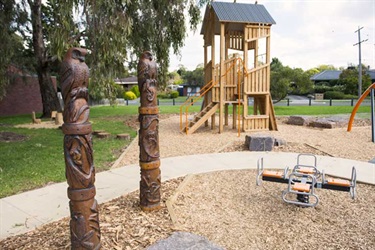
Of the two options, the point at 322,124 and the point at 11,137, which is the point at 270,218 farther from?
the point at 11,137

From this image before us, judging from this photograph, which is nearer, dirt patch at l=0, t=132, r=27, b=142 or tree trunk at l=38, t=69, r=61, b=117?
dirt patch at l=0, t=132, r=27, b=142

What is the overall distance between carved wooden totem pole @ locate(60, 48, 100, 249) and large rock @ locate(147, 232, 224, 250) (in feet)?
1.92

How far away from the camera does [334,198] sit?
175 inches

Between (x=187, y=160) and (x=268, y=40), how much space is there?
20.4 ft

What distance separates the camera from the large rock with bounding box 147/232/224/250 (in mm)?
2682

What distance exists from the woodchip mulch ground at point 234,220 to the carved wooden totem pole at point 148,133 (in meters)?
0.22

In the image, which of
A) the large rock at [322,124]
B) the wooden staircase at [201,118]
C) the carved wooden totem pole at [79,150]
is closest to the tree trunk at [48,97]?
the wooden staircase at [201,118]

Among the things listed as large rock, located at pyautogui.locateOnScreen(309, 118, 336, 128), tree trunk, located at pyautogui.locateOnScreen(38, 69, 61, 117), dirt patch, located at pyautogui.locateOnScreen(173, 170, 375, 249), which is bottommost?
dirt patch, located at pyautogui.locateOnScreen(173, 170, 375, 249)

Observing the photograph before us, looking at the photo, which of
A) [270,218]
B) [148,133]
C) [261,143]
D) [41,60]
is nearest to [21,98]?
[41,60]

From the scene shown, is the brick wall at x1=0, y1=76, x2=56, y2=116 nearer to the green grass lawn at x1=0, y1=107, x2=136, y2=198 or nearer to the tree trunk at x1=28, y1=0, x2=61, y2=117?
the tree trunk at x1=28, y1=0, x2=61, y2=117

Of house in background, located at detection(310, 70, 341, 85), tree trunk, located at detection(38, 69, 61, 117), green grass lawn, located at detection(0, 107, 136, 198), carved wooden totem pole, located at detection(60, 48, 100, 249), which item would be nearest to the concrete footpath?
green grass lawn, located at detection(0, 107, 136, 198)

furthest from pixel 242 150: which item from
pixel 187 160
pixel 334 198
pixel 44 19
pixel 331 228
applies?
pixel 44 19

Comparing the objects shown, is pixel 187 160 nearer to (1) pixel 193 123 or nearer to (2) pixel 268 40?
(1) pixel 193 123

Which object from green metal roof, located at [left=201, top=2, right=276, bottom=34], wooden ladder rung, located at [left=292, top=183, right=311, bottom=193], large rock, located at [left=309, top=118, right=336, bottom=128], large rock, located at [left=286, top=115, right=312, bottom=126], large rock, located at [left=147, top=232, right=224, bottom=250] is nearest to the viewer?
large rock, located at [left=147, top=232, right=224, bottom=250]
